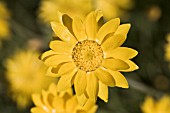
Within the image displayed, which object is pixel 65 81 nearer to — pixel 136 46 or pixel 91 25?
pixel 91 25

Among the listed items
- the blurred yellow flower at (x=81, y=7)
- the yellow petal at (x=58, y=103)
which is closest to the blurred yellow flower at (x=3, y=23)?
the blurred yellow flower at (x=81, y=7)

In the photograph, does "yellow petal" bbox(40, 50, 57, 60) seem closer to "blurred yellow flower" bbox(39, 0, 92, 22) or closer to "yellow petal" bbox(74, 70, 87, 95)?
"yellow petal" bbox(74, 70, 87, 95)

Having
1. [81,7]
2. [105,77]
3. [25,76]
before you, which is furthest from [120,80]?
[25,76]

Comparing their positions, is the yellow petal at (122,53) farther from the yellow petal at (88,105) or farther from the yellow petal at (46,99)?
the yellow petal at (46,99)

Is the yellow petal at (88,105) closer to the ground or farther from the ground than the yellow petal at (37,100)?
closer to the ground

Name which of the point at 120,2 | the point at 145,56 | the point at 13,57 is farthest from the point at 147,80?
the point at 13,57

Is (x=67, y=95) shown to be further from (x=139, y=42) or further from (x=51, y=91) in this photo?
(x=139, y=42)
